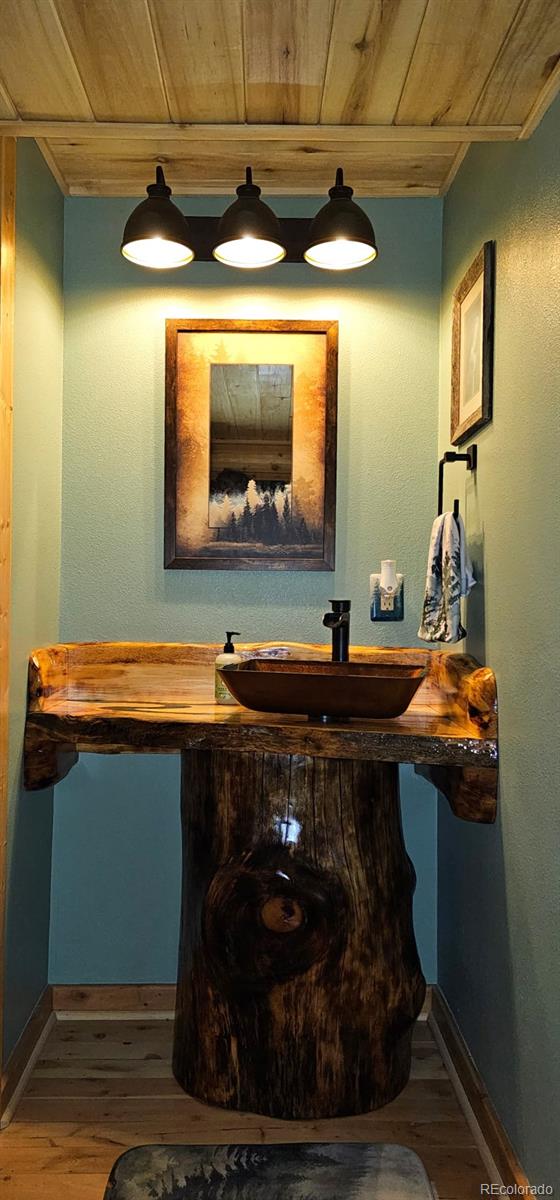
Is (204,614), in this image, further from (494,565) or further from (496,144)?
(496,144)

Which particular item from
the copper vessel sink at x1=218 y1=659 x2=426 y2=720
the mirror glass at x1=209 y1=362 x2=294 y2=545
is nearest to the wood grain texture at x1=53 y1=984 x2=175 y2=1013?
the copper vessel sink at x1=218 y1=659 x2=426 y2=720

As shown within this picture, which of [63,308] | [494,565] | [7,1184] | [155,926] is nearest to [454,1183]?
[7,1184]

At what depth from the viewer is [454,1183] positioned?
1.88 meters

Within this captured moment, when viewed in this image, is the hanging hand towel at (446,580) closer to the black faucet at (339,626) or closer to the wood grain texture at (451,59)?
the black faucet at (339,626)

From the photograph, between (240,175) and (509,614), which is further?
(240,175)

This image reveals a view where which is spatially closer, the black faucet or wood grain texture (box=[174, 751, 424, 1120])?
wood grain texture (box=[174, 751, 424, 1120])

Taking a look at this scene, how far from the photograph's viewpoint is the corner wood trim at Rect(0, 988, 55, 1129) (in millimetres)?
2098

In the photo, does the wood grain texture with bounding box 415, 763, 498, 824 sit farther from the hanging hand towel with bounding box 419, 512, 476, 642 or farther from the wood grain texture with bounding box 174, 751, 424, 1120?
the hanging hand towel with bounding box 419, 512, 476, 642

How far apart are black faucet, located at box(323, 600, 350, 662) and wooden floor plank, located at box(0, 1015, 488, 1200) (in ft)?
3.64

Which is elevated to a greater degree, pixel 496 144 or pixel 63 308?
pixel 496 144

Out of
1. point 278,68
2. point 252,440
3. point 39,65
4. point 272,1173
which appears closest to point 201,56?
point 278,68

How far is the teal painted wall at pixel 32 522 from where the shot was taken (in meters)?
2.20

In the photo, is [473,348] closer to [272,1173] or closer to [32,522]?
[32,522]

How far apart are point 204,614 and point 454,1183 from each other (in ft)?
5.11
